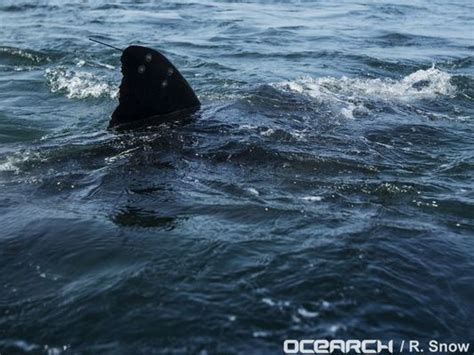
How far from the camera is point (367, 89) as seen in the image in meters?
9.51

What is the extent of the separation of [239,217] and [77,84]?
20.5 feet

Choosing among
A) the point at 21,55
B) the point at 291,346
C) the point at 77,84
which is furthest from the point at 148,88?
the point at 21,55

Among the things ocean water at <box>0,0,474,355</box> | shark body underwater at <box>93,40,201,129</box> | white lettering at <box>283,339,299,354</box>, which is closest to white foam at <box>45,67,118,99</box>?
ocean water at <box>0,0,474,355</box>

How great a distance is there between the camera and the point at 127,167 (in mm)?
5789

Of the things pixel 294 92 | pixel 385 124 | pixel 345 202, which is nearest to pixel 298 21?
pixel 294 92

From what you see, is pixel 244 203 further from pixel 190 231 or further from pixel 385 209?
pixel 385 209

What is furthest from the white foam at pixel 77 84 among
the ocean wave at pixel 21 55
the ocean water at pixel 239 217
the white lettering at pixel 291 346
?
the white lettering at pixel 291 346

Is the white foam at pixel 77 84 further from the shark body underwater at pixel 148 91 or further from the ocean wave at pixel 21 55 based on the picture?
the shark body underwater at pixel 148 91

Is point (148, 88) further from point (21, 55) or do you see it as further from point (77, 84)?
point (21, 55)

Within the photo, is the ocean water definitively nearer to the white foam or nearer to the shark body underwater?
the white foam

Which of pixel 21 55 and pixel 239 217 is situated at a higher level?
pixel 21 55

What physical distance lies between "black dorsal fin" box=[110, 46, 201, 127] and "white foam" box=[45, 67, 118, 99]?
2.77m

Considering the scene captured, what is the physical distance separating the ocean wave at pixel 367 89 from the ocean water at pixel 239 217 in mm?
55

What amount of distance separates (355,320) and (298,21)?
1500 centimetres
